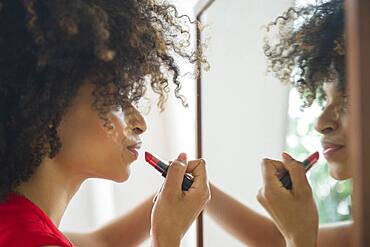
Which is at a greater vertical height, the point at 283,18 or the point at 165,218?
the point at 283,18

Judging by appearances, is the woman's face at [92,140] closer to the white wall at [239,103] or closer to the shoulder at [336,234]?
the white wall at [239,103]

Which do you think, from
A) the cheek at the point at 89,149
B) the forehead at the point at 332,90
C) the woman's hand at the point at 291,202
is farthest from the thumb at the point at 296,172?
the cheek at the point at 89,149

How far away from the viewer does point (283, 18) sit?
1.95 ft

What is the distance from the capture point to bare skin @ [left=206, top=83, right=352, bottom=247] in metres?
0.48

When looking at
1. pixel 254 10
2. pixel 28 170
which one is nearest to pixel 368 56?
pixel 254 10

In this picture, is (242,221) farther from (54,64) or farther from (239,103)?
(54,64)

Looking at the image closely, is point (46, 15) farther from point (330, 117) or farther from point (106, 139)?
point (330, 117)

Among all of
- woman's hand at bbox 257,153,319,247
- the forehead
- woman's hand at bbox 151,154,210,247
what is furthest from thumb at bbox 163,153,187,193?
the forehead

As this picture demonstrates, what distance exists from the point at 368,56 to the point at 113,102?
0.99ft

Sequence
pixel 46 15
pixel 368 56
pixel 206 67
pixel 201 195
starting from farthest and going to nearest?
1. pixel 206 67
2. pixel 201 195
3. pixel 46 15
4. pixel 368 56

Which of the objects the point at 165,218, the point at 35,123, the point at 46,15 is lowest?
the point at 165,218

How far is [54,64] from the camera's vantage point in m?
0.55

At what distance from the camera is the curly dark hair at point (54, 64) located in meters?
0.53

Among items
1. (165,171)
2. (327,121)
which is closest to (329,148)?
(327,121)
